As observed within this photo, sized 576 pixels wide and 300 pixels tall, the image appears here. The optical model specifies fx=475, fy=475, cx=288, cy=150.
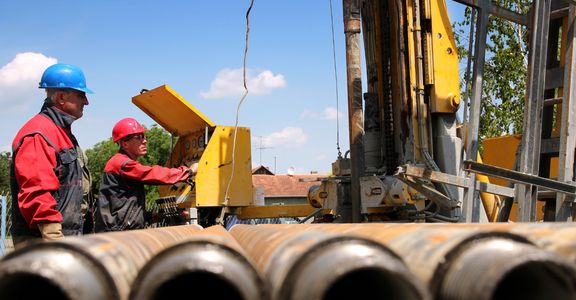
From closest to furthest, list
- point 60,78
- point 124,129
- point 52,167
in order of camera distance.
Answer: point 52,167
point 60,78
point 124,129

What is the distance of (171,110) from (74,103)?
3.04 metres

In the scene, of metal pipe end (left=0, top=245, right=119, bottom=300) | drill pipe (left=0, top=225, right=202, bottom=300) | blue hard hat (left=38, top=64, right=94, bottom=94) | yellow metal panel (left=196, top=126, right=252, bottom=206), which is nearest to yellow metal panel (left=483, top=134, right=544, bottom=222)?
yellow metal panel (left=196, top=126, right=252, bottom=206)

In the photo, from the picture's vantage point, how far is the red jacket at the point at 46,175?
3203 millimetres

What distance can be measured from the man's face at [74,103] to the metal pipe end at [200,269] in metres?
2.93

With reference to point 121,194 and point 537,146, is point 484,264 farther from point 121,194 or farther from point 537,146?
point 121,194

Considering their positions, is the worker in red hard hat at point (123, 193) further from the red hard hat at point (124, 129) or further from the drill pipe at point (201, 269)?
the drill pipe at point (201, 269)

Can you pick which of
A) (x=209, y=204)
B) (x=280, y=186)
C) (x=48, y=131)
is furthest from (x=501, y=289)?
(x=280, y=186)

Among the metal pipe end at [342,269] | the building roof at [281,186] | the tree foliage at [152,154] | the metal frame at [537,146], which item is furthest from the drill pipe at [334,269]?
the tree foliage at [152,154]

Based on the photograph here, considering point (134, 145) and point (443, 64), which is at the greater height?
point (443, 64)

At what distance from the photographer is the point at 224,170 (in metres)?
6.48

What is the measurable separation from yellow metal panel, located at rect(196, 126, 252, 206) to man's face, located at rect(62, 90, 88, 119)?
2.35 meters

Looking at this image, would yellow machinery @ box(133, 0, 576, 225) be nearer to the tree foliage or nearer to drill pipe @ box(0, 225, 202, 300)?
drill pipe @ box(0, 225, 202, 300)

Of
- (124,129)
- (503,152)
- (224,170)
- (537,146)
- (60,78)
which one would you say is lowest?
(503,152)

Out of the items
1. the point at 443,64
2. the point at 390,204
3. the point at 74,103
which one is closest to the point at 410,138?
the point at 390,204
